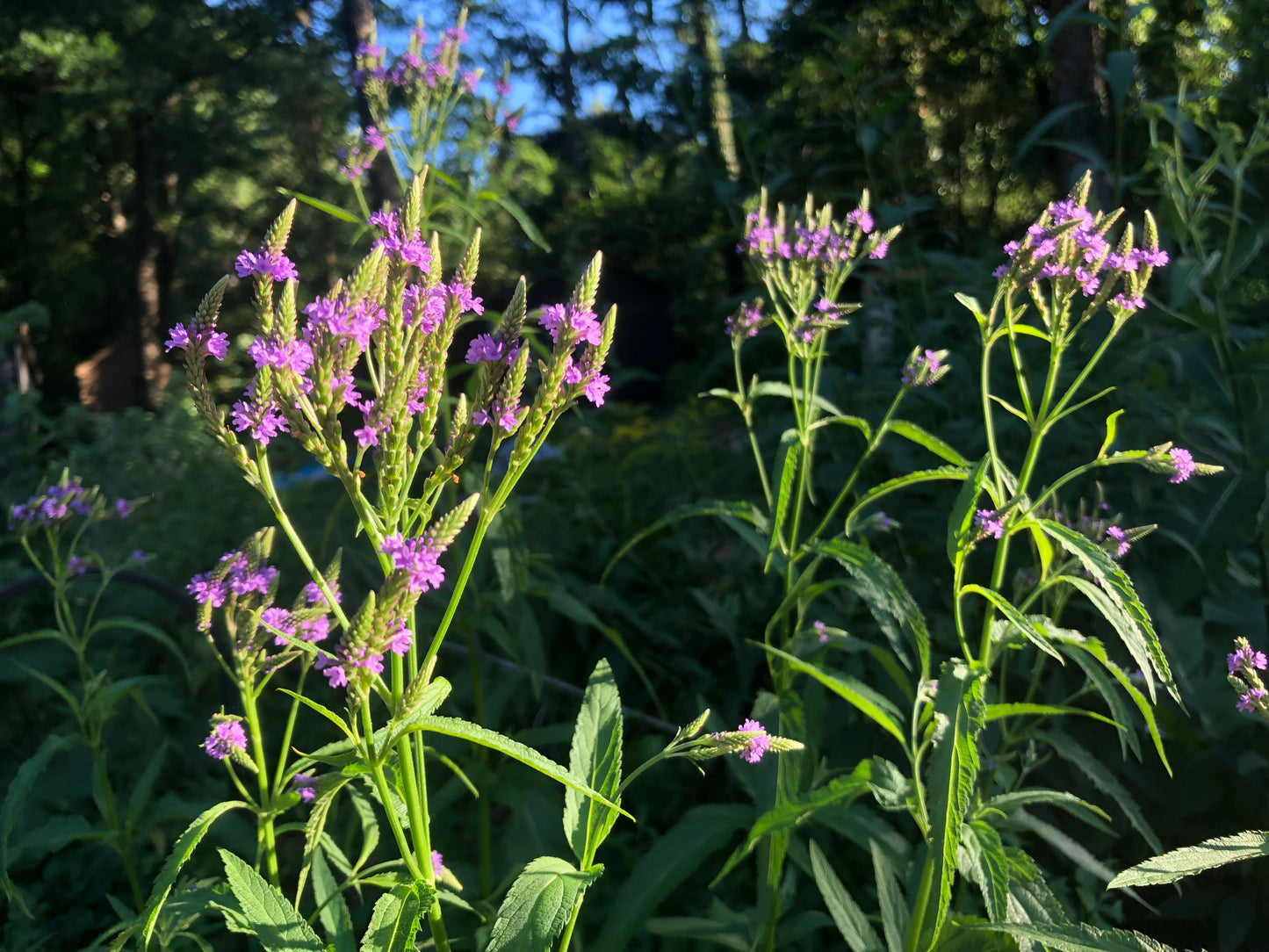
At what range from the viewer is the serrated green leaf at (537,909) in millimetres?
1138

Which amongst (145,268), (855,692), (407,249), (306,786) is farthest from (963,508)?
(145,268)

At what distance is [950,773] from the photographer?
1.33 metres

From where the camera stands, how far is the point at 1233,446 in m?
2.67

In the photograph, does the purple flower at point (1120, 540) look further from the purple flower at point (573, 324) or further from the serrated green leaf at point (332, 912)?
the serrated green leaf at point (332, 912)

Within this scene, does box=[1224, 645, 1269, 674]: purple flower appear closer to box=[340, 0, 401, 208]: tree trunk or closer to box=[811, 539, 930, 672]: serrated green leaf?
box=[811, 539, 930, 672]: serrated green leaf

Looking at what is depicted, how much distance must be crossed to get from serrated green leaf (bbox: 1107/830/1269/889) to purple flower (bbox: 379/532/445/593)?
1.03m

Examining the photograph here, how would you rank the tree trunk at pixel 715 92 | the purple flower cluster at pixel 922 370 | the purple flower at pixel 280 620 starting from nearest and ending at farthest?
the purple flower at pixel 280 620 < the purple flower cluster at pixel 922 370 < the tree trunk at pixel 715 92

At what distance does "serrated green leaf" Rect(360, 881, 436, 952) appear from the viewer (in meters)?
1.11

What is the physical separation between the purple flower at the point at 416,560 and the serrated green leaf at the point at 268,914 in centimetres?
47

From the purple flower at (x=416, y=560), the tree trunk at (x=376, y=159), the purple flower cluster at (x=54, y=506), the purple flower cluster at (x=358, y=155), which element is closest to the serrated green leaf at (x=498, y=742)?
the purple flower at (x=416, y=560)

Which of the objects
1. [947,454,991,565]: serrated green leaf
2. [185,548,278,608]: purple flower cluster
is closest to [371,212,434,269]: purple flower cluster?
[185,548,278,608]: purple flower cluster

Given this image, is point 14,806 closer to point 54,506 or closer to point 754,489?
point 54,506

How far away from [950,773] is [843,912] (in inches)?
25.1

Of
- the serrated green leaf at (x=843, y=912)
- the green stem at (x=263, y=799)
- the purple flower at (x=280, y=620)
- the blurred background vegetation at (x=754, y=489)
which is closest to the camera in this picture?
the purple flower at (x=280, y=620)
